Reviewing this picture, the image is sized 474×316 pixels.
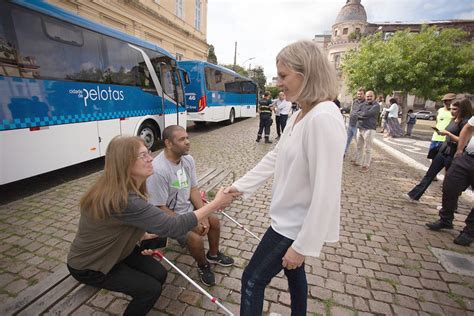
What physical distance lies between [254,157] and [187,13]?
20245 mm

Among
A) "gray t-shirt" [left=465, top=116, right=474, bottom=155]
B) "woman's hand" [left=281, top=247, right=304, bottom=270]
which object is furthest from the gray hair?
"gray t-shirt" [left=465, top=116, right=474, bottom=155]

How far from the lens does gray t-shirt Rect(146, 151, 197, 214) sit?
2.52 m

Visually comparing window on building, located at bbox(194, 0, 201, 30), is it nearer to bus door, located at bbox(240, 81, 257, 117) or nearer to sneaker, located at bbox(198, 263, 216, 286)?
bus door, located at bbox(240, 81, 257, 117)

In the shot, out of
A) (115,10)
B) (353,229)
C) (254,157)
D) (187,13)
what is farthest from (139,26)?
(353,229)

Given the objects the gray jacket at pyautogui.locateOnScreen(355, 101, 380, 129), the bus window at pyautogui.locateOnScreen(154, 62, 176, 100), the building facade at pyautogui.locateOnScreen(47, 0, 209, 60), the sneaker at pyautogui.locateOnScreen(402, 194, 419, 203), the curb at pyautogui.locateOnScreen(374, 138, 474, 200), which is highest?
the building facade at pyautogui.locateOnScreen(47, 0, 209, 60)

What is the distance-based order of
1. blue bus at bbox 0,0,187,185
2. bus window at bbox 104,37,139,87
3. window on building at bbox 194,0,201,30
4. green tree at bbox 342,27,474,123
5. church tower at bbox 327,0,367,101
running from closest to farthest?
blue bus at bbox 0,0,187,185 → bus window at bbox 104,37,139,87 → green tree at bbox 342,27,474,123 → window on building at bbox 194,0,201,30 → church tower at bbox 327,0,367,101

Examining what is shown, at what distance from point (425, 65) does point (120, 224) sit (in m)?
16.8

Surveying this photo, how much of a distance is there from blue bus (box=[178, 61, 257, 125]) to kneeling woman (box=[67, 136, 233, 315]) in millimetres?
11272

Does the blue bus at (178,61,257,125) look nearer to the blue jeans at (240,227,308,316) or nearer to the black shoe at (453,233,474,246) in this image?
A: the black shoe at (453,233,474,246)

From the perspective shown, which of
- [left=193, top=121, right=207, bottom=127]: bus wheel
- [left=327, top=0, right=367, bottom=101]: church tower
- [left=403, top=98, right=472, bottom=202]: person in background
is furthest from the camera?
[left=327, top=0, right=367, bottom=101]: church tower

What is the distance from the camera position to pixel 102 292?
2.36 metres

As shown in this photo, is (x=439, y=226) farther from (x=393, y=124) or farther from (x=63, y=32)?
(x=393, y=124)

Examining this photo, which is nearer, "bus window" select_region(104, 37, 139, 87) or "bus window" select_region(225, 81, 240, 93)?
"bus window" select_region(104, 37, 139, 87)

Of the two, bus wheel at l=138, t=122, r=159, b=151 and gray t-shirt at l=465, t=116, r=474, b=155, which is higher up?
gray t-shirt at l=465, t=116, r=474, b=155
